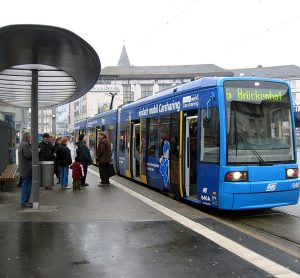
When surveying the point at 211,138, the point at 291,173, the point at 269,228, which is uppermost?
the point at 211,138

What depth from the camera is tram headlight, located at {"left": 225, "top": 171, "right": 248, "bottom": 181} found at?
29.0 ft

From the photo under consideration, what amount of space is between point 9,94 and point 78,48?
7097 millimetres

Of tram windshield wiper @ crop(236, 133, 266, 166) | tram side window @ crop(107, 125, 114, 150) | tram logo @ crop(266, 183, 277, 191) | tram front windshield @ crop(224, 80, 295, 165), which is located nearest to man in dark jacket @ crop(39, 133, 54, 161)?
tram side window @ crop(107, 125, 114, 150)

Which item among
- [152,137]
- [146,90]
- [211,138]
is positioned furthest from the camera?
[146,90]

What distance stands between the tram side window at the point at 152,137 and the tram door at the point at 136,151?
1.23m

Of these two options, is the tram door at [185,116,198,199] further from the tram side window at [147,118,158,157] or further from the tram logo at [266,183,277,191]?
the tram side window at [147,118,158,157]

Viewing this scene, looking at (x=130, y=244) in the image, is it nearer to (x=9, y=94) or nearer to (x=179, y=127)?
(x=179, y=127)

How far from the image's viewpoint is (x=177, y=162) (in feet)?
35.8

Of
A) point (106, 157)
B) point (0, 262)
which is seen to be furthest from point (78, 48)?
point (106, 157)

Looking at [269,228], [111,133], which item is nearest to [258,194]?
[269,228]

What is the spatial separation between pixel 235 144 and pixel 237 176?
2.12 feet

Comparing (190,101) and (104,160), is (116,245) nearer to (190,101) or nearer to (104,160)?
(190,101)

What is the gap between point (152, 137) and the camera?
13.1 m

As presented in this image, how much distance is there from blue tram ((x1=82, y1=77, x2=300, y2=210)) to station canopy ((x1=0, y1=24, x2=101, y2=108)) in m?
2.38
